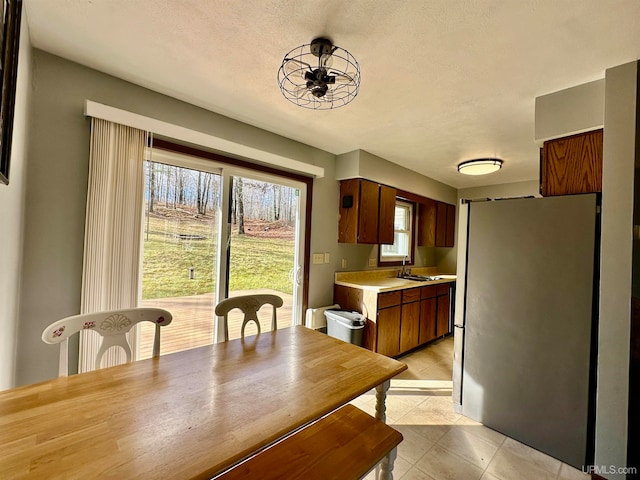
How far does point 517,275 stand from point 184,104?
111 inches

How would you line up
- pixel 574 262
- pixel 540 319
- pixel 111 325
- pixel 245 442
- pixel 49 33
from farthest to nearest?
pixel 540 319 → pixel 574 262 → pixel 49 33 → pixel 111 325 → pixel 245 442

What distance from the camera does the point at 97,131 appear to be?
183 centimetres

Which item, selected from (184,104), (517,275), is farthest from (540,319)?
(184,104)

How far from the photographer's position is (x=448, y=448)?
1902 millimetres

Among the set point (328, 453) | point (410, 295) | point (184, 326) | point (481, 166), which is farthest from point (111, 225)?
point (481, 166)

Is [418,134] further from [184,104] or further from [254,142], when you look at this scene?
[184,104]

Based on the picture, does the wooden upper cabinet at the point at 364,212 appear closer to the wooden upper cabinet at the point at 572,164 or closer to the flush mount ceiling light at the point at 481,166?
the flush mount ceiling light at the point at 481,166

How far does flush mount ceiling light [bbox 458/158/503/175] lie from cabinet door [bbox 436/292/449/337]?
1.73 meters

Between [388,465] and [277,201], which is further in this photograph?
[277,201]

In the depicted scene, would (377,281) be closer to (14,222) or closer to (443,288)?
(443,288)

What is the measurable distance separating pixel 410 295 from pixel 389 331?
0.56 meters

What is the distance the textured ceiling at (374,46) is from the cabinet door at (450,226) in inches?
104

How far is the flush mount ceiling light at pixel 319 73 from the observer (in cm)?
150

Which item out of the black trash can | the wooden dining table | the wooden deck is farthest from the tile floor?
the wooden deck
